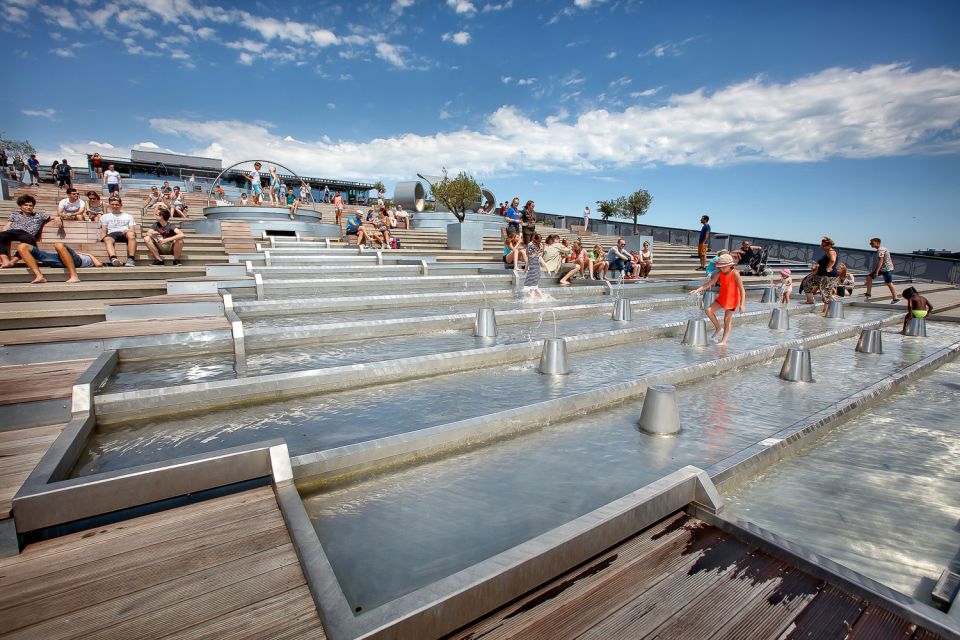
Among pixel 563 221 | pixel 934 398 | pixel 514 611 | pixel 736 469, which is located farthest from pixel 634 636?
pixel 563 221

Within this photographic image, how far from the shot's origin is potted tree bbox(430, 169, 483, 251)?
1731 cm

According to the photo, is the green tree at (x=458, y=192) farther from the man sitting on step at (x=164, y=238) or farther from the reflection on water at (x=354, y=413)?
the reflection on water at (x=354, y=413)

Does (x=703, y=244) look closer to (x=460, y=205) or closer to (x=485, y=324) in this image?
(x=460, y=205)

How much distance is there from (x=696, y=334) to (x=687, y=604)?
20.2 feet

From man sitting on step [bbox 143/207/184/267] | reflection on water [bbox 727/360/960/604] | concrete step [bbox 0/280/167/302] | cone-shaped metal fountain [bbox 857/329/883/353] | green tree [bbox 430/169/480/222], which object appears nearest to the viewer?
reflection on water [bbox 727/360/960/604]

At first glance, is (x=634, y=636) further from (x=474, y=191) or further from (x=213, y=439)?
(x=474, y=191)

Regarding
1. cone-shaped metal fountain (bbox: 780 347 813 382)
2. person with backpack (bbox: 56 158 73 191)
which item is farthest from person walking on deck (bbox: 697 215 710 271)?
person with backpack (bbox: 56 158 73 191)

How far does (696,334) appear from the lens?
7.55m

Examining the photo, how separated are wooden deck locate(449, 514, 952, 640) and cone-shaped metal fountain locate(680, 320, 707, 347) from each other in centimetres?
554

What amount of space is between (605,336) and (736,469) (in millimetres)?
3979

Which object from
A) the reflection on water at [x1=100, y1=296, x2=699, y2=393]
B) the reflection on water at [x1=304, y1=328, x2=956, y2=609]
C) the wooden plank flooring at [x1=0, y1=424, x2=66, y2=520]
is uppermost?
the reflection on water at [x1=100, y1=296, x2=699, y2=393]

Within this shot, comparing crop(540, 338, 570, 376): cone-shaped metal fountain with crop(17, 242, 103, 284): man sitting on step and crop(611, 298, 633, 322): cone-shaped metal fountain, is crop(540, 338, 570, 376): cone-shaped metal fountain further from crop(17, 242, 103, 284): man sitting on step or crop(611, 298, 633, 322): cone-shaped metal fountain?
crop(17, 242, 103, 284): man sitting on step

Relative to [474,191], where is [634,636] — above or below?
below

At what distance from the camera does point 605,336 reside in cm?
721
